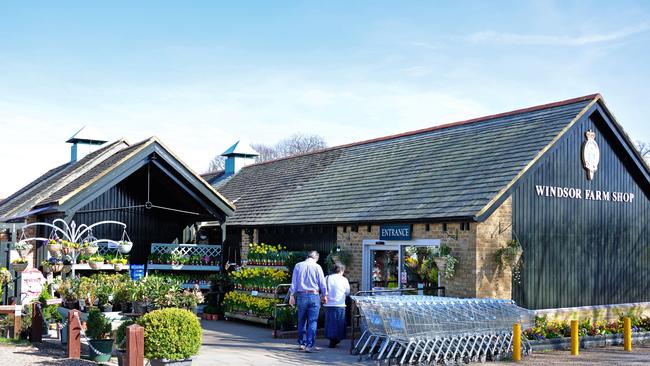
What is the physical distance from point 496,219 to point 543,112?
13.6 ft

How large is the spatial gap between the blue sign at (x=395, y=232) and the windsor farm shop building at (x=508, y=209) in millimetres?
24

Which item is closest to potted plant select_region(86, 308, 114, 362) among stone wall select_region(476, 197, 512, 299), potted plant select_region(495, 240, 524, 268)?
stone wall select_region(476, 197, 512, 299)

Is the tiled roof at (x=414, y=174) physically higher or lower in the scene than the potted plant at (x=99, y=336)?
higher

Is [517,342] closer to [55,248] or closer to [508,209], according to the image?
[508,209]

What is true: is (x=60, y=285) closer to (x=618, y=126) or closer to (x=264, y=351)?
(x=264, y=351)

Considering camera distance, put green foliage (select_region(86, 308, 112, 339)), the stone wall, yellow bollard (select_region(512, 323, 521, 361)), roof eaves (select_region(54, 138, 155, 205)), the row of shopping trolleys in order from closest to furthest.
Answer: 1. green foliage (select_region(86, 308, 112, 339))
2. the row of shopping trolleys
3. yellow bollard (select_region(512, 323, 521, 361))
4. the stone wall
5. roof eaves (select_region(54, 138, 155, 205))

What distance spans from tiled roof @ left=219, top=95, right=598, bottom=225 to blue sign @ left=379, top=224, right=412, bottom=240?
10.1 inches

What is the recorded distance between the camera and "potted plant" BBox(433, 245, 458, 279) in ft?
49.8

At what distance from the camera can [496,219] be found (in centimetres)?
1535

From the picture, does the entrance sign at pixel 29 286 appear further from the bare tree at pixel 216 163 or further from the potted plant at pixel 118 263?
the bare tree at pixel 216 163

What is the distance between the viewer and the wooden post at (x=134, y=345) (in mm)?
9977

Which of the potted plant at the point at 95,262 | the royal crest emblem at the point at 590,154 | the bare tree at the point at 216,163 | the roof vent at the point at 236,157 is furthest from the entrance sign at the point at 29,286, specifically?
the bare tree at the point at 216,163

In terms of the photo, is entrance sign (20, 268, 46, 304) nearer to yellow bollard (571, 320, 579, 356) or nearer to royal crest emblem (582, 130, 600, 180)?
yellow bollard (571, 320, 579, 356)

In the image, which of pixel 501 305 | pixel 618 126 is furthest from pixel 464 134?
pixel 501 305
